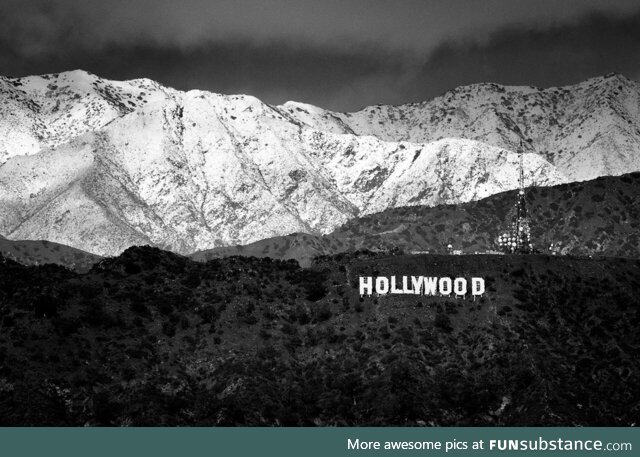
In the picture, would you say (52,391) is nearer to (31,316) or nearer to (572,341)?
(31,316)

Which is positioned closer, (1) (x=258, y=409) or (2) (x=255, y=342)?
(1) (x=258, y=409)

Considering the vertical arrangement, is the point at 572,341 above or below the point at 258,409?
above

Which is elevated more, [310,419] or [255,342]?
[255,342]
